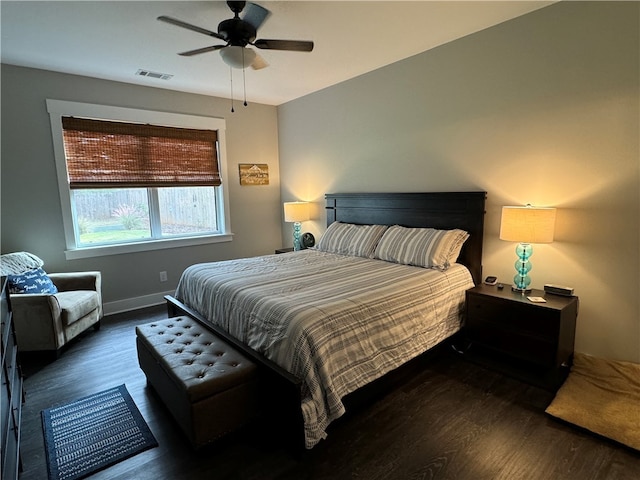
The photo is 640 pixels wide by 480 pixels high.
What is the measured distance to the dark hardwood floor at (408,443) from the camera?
5.62ft

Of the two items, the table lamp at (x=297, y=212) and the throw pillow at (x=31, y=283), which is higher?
the table lamp at (x=297, y=212)

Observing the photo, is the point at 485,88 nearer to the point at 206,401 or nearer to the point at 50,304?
the point at 206,401

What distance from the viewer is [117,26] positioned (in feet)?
8.48

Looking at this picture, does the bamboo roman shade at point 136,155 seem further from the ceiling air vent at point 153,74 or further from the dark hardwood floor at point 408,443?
the dark hardwood floor at point 408,443

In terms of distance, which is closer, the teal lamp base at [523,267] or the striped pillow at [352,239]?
the teal lamp base at [523,267]

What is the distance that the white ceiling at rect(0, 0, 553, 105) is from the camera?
2.39 metres

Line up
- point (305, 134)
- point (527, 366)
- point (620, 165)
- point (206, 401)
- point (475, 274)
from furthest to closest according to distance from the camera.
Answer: point (305, 134)
point (475, 274)
point (527, 366)
point (620, 165)
point (206, 401)

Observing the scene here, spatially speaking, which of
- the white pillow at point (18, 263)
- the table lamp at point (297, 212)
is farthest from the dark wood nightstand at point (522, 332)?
the white pillow at point (18, 263)

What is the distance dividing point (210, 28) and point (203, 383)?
2602 millimetres

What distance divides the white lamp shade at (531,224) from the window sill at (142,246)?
360cm

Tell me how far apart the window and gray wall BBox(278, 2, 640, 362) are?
2.52 meters

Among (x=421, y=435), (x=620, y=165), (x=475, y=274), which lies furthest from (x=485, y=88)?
(x=421, y=435)

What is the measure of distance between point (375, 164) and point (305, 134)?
1355mm

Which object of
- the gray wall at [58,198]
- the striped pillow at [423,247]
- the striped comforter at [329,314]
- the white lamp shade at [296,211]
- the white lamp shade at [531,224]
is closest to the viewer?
the striped comforter at [329,314]
